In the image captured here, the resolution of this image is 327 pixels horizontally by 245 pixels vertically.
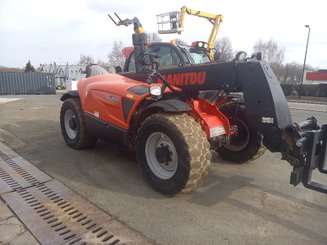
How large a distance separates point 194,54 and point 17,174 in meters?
3.66

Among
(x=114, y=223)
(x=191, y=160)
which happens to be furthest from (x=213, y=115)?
(x=114, y=223)

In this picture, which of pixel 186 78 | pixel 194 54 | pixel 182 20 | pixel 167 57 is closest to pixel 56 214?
pixel 186 78

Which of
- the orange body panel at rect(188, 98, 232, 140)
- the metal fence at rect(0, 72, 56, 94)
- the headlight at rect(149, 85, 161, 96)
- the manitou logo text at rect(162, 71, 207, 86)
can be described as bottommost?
the metal fence at rect(0, 72, 56, 94)

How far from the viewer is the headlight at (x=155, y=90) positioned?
3.95 meters

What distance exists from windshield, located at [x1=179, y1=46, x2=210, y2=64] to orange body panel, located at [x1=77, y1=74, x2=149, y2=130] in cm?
115

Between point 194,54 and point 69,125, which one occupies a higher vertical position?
point 194,54

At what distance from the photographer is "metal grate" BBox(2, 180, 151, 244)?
9.68 ft

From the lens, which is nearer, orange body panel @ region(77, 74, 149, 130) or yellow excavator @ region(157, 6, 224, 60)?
orange body panel @ region(77, 74, 149, 130)

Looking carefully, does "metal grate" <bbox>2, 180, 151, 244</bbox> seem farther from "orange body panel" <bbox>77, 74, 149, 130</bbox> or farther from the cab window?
the cab window

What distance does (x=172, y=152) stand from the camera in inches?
154

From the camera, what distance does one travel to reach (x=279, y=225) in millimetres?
3188

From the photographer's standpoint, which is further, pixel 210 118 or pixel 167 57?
pixel 167 57

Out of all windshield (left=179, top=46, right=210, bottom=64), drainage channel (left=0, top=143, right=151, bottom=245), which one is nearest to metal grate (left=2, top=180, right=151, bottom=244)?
drainage channel (left=0, top=143, right=151, bottom=245)

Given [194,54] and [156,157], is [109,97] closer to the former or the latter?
[156,157]
